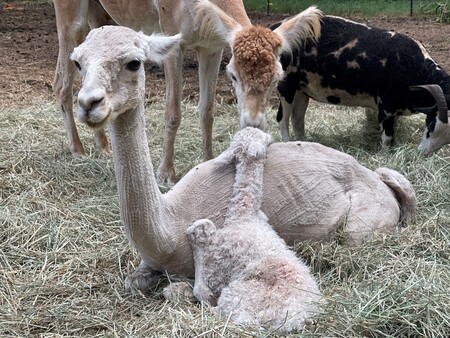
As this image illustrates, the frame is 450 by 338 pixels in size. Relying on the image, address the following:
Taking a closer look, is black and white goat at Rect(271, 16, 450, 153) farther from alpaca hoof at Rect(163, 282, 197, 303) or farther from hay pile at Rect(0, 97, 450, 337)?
alpaca hoof at Rect(163, 282, 197, 303)

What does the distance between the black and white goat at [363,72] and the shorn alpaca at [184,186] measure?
2.48 meters

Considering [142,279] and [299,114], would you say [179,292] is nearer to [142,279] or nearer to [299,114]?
[142,279]

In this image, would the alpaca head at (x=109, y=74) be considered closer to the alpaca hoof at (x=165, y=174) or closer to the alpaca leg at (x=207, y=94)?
the alpaca hoof at (x=165, y=174)

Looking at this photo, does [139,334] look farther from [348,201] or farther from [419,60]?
[419,60]

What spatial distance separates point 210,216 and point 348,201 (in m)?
0.90

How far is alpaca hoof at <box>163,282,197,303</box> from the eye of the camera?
357cm

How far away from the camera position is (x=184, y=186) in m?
4.02

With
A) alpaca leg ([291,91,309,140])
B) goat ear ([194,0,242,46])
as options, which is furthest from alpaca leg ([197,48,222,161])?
alpaca leg ([291,91,309,140])

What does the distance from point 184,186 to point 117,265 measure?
25.3 inches

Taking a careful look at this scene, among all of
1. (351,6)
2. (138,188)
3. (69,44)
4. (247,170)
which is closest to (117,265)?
(138,188)

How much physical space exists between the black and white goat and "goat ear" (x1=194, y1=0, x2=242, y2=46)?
1.37m

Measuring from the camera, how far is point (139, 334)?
129 inches

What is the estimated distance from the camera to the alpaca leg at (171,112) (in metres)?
6.14

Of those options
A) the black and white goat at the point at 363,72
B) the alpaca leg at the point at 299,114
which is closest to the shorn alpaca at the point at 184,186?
the black and white goat at the point at 363,72
